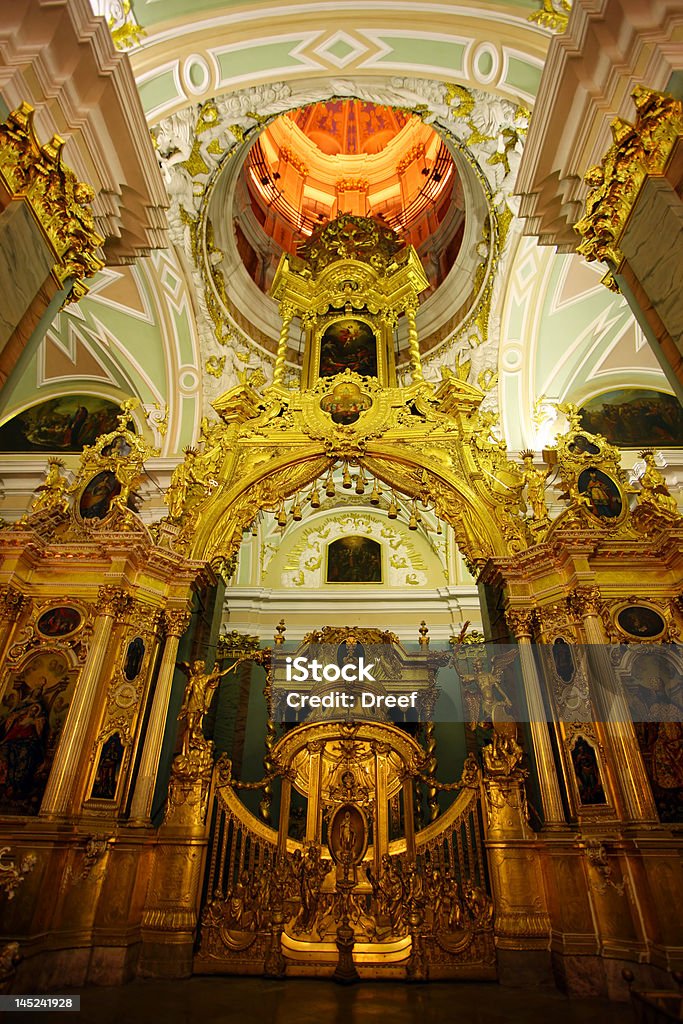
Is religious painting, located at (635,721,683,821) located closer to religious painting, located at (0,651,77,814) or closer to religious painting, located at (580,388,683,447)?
religious painting, located at (0,651,77,814)

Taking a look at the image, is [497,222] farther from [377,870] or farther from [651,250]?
[377,870]

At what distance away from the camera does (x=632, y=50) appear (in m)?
5.54

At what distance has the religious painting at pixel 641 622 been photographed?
724 cm

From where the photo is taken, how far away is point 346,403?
10352mm

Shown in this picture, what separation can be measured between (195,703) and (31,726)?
6.36ft

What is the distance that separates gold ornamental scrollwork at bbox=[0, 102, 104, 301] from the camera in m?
5.33

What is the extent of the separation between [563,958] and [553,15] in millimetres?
10709

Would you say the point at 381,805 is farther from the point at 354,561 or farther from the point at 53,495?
the point at 354,561

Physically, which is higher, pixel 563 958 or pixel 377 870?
pixel 377 870

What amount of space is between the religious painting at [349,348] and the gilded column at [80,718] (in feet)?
21.0

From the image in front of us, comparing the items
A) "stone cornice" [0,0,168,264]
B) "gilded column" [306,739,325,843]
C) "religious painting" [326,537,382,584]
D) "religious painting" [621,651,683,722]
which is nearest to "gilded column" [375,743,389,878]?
"gilded column" [306,739,325,843]

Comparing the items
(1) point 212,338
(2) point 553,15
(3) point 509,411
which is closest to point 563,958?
(3) point 509,411

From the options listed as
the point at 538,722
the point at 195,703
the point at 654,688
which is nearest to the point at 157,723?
the point at 195,703

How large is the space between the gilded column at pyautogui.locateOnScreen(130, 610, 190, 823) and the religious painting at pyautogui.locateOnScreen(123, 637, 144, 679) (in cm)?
35
